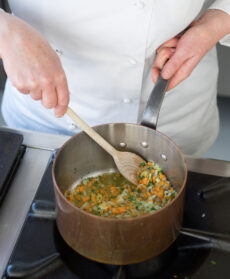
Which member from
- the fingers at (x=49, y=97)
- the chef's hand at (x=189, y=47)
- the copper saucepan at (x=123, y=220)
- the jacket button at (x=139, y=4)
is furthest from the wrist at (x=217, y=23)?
the fingers at (x=49, y=97)

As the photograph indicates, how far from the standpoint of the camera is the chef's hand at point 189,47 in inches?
29.0

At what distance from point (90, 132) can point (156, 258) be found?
23cm

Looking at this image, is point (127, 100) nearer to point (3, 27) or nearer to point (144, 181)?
point (144, 181)

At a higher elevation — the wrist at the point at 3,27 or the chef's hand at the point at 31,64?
the wrist at the point at 3,27

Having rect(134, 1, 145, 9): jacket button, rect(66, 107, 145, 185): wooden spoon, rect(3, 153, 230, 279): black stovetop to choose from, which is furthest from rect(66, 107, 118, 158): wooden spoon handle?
rect(134, 1, 145, 9): jacket button

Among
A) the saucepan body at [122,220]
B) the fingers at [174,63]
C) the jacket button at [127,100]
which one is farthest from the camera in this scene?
the jacket button at [127,100]

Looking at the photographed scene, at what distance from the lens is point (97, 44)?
77 cm

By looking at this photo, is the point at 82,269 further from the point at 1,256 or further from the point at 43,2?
the point at 43,2

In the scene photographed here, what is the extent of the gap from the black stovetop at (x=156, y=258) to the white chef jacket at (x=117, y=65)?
321 mm

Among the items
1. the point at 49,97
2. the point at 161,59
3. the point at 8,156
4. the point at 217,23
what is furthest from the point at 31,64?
the point at 217,23

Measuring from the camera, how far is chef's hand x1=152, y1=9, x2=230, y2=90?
2.42 ft

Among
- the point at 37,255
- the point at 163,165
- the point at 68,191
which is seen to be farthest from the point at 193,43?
the point at 37,255

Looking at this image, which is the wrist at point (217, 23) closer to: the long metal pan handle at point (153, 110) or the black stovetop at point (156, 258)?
the long metal pan handle at point (153, 110)

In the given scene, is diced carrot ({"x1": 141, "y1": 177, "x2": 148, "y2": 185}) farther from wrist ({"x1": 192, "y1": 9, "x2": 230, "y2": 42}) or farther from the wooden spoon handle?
wrist ({"x1": 192, "y1": 9, "x2": 230, "y2": 42})
